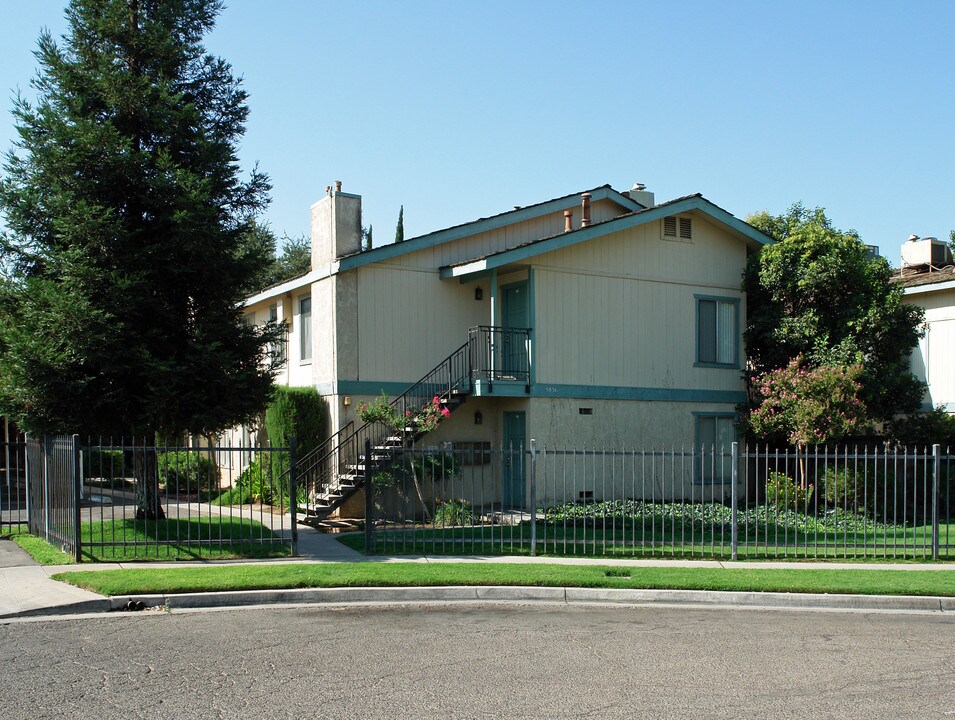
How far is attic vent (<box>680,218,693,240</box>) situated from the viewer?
78.7 feet

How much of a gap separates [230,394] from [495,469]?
7.92 metres

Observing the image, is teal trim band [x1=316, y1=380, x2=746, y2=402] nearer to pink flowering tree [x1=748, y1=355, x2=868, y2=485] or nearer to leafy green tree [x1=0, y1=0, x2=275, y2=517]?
pink flowering tree [x1=748, y1=355, x2=868, y2=485]

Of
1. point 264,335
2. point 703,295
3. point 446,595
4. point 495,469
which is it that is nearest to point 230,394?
point 264,335

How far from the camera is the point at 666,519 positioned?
18750 millimetres

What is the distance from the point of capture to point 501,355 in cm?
2194

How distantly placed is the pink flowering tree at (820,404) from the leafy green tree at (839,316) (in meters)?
0.77

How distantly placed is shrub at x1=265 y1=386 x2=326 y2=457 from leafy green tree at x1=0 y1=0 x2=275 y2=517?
4099mm

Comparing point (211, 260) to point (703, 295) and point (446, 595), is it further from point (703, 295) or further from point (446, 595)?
point (703, 295)

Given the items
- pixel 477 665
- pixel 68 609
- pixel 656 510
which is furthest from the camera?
pixel 656 510

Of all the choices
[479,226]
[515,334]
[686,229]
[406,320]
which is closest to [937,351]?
[686,229]

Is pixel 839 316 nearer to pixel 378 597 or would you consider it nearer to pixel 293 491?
pixel 293 491

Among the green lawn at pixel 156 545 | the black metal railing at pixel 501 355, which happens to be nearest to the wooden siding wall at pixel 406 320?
the black metal railing at pixel 501 355

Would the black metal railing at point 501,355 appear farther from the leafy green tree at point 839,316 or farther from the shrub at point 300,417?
the leafy green tree at point 839,316

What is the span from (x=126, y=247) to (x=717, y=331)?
14789mm
